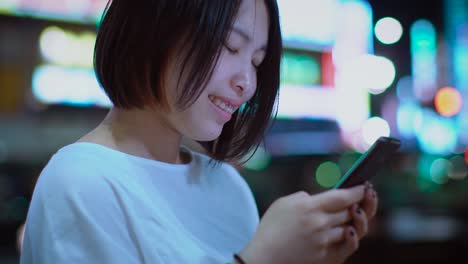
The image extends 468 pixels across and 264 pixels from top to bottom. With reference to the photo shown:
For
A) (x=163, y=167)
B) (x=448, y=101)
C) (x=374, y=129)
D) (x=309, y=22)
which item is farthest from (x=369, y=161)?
(x=448, y=101)

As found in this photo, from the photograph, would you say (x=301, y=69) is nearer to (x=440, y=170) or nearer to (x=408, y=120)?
(x=408, y=120)

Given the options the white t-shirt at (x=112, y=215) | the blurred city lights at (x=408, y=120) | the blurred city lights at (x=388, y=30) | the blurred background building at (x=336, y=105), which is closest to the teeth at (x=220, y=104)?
the white t-shirt at (x=112, y=215)

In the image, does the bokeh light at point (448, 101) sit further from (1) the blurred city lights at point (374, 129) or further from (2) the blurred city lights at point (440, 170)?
(1) the blurred city lights at point (374, 129)

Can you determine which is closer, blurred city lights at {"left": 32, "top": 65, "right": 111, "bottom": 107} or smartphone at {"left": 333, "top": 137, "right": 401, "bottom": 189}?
smartphone at {"left": 333, "top": 137, "right": 401, "bottom": 189}

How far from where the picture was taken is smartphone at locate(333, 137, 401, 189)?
712mm

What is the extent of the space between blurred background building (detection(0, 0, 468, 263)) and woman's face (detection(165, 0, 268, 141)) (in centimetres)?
173

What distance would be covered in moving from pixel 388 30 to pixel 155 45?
315 cm

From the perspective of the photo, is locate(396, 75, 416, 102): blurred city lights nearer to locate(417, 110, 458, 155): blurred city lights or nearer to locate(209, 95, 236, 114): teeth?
locate(417, 110, 458, 155): blurred city lights

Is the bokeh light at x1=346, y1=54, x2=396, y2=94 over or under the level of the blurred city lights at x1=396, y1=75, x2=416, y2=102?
over

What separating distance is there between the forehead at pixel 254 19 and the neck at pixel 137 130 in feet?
0.52

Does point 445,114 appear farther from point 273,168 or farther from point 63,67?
point 63,67

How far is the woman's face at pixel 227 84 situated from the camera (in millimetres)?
690

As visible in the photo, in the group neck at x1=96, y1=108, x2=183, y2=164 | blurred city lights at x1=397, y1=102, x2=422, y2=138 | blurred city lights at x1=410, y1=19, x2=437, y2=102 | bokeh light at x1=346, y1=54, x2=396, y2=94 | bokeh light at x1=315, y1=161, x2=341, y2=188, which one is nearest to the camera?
neck at x1=96, y1=108, x2=183, y2=164

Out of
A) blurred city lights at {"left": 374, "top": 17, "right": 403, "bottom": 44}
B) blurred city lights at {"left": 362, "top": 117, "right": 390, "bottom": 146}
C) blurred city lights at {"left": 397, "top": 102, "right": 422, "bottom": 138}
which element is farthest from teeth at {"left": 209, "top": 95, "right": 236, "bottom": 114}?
blurred city lights at {"left": 397, "top": 102, "right": 422, "bottom": 138}
